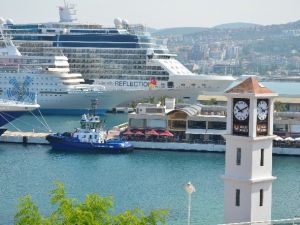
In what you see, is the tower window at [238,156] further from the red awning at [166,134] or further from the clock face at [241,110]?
the red awning at [166,134]

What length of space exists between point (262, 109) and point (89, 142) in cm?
2867

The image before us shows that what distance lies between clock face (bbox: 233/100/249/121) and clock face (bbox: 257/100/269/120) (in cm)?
25

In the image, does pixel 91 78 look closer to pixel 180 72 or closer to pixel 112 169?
pixel 180 72

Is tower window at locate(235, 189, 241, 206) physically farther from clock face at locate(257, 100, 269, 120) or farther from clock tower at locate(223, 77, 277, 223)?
clock face at locate(257, 100, 269, 120)

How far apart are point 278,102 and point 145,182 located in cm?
2454

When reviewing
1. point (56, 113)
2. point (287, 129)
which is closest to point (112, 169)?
point (287, 129)

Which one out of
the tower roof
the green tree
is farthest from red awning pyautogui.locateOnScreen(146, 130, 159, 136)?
the green tree

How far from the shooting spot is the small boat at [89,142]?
4622 centimetres

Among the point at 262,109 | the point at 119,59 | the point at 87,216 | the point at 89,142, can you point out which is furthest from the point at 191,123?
the point at 87,216

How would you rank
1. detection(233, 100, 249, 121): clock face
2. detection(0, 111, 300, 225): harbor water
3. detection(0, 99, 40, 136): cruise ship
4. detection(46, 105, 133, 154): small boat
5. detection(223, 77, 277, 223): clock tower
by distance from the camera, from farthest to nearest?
1. detection(0, 99, 40, 136): cruise ship
2. detection(46, 105, 133, 154): small boat
3. detection(0, 111, 300, 225): harbor water
4. detection(233, 100, 249, 121): clock face
5. detection(223, 77, 277, 223): clock tower

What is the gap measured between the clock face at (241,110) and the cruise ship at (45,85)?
164 ft

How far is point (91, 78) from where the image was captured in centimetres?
7369

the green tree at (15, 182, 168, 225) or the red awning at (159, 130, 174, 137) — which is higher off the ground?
the green tree at (15, 182, 168, 225)

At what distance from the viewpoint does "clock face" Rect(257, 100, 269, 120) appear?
61.9 feet
